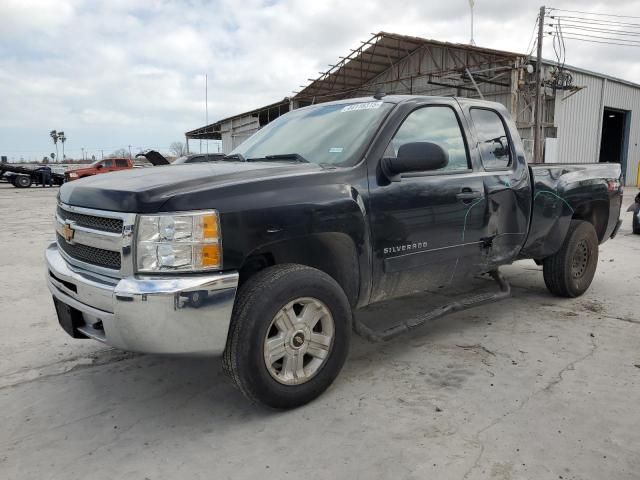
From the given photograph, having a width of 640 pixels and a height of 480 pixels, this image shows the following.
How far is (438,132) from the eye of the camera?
3.86m

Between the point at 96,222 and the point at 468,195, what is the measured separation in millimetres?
2566

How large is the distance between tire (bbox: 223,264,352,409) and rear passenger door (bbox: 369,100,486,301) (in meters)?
0.49

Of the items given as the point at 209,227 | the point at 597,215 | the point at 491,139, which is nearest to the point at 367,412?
the point at 209,227

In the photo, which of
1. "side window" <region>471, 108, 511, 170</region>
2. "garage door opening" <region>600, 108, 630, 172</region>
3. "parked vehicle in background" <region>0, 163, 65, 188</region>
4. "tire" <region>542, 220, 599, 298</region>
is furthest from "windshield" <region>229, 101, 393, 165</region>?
"garage door opening" <region>600, 108, 630, 172</region>

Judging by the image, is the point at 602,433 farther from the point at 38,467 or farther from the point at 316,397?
the point at 38,467

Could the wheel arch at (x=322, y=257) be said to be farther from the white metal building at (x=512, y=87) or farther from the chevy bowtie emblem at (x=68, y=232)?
the white metal building at (x=512, y=87)

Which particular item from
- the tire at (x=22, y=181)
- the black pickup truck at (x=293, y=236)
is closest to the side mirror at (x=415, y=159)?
the black pickup truck at (x=293, y=236)

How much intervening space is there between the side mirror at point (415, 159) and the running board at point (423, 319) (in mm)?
1030

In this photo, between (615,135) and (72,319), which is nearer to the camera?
(72,319)

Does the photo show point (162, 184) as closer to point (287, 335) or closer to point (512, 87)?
point (287, 335)

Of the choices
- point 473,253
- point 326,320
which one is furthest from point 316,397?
point 473,253

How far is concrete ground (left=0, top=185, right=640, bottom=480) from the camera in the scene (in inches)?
96.0

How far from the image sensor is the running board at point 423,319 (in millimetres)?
3340

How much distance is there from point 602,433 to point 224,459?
77.6 inches
